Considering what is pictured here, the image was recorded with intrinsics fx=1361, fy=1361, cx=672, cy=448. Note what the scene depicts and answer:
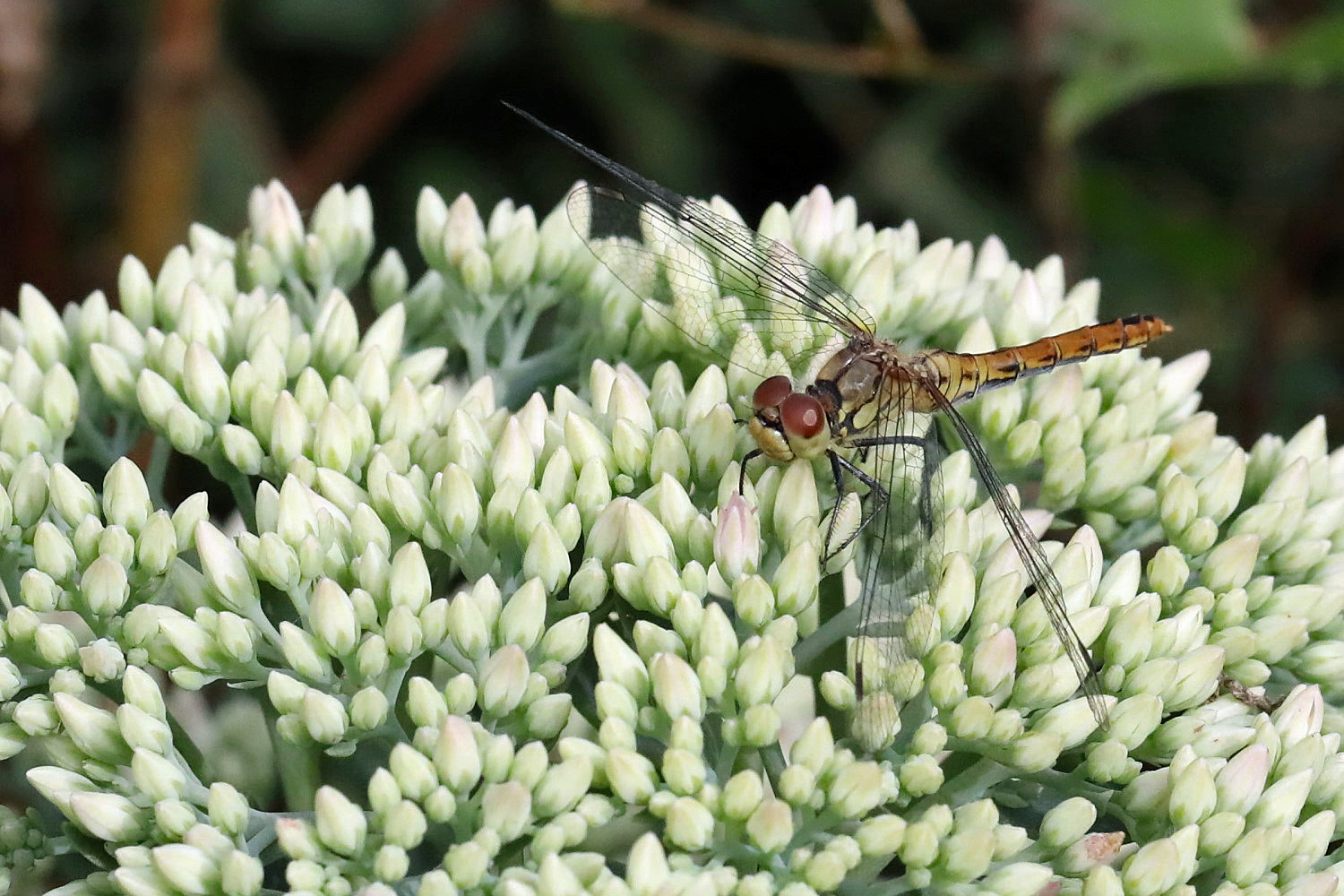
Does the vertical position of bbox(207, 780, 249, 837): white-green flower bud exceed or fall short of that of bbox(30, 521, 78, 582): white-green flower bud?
it falls short

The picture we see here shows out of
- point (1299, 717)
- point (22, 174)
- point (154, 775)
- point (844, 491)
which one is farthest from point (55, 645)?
point (22, 174)

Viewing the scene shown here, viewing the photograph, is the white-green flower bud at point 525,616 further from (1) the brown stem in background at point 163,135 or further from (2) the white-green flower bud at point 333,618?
(1) the brown stem in background at point 163,135

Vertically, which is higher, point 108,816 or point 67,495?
point 67,495

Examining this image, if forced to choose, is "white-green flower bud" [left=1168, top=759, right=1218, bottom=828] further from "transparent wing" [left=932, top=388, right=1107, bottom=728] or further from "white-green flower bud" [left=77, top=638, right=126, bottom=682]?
"white-green flower bud" [left=77, top=638, right=126, bottom=682]

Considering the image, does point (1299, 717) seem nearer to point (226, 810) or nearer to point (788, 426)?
point (788, 426)

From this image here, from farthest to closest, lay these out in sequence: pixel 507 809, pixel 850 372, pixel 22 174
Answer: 1. pixel 22 174
2. pixel 850 372
3. pixel 507 809

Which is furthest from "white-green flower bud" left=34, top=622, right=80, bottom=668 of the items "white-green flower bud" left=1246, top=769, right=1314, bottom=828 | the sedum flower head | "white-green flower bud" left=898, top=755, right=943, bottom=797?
"white-green flower bud" left=1246, top=769, right=1314, bottom=828

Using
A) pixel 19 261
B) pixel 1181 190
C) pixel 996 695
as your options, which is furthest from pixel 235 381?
pixel 1181 190
